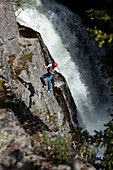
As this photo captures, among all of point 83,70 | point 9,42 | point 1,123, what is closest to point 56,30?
point 83,70

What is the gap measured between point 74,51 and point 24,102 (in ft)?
36.6

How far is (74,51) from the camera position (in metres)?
16.6

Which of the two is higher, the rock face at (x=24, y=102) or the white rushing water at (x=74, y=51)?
the white rushing water at (x=74, y=51)

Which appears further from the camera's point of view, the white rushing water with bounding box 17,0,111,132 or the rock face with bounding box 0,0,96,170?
the white rushing water with bounding box 17,0,111,132

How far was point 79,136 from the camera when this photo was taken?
4.55 metres

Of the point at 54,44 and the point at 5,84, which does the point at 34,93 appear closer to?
the point at 5,84

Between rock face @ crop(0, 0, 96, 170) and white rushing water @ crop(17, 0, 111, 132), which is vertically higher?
white rushing water @ crop(17, 0, 111, 132)

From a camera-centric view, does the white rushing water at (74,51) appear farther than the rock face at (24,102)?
Yes

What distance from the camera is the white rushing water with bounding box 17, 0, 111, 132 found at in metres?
14.9

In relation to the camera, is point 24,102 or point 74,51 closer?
point 24,102

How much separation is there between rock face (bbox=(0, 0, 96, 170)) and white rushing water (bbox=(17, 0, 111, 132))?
3.15m

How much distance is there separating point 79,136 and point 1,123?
7.98 feet

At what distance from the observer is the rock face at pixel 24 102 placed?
3.76 metres

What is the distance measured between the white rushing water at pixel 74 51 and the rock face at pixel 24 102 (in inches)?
124
